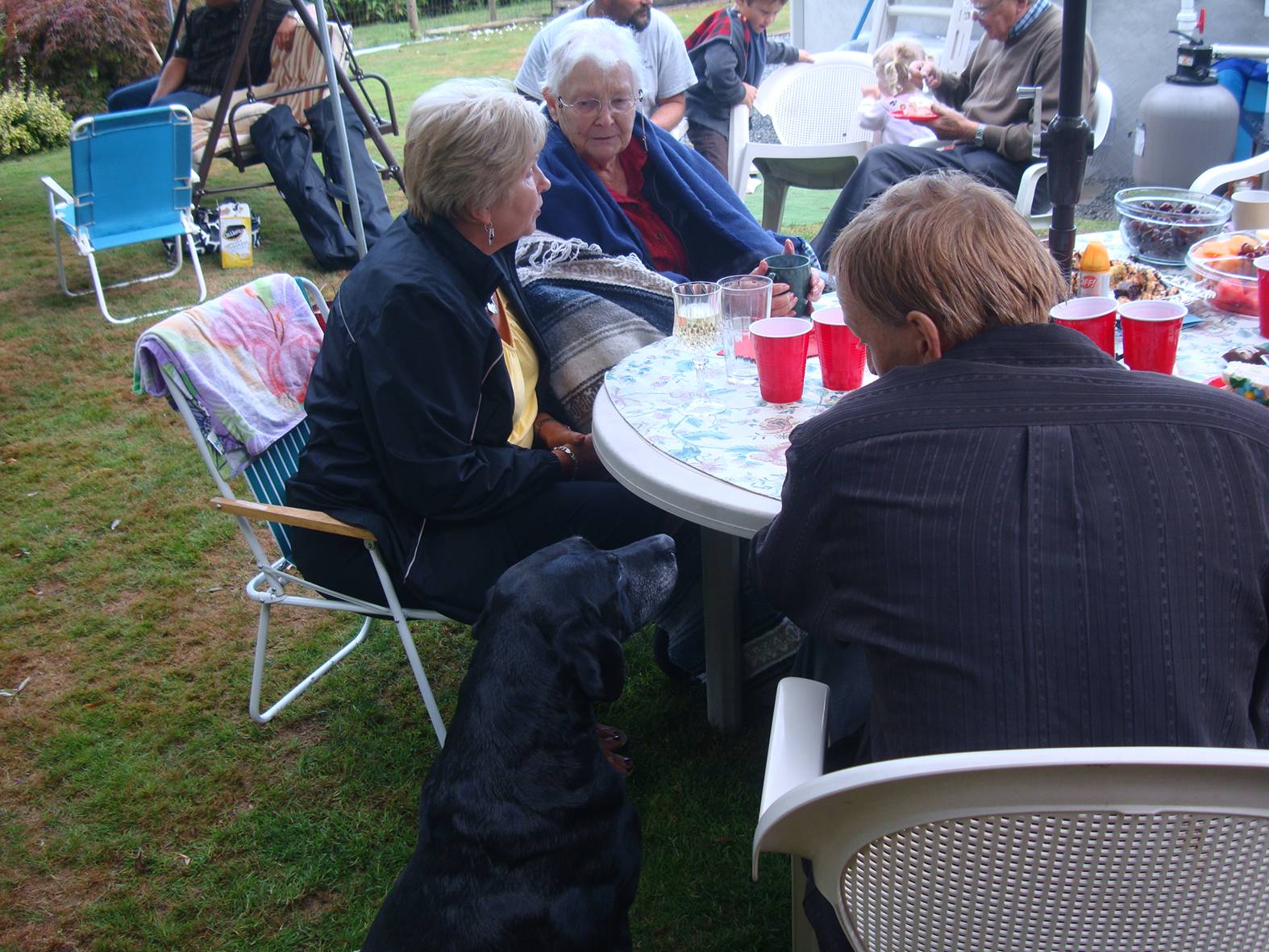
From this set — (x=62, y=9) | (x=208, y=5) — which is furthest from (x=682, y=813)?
(x=62, y=9)

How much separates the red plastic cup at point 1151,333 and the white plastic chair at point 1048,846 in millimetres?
1047

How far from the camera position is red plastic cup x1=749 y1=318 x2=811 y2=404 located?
75.3 inches

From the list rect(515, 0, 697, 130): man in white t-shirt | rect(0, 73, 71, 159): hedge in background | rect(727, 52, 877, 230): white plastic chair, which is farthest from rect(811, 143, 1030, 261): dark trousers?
rect(0, 73, 71, 159): hedge in background

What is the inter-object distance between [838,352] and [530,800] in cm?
98

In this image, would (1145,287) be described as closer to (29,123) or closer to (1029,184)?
(1029,184)

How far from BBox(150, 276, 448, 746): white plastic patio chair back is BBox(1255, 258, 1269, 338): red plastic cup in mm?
1770

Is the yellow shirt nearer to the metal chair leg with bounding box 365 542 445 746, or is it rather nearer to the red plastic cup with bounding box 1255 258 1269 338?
the metal chair leg with bounding box 365 542 445 746

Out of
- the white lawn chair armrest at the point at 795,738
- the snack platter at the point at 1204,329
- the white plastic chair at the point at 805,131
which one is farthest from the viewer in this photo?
the white plastic chair at the point at 805,131

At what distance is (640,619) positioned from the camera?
207cm

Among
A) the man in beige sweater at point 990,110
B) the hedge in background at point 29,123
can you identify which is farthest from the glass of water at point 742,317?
the hedge in background at point 29,123

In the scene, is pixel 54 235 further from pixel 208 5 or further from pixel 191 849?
pixel 191 849

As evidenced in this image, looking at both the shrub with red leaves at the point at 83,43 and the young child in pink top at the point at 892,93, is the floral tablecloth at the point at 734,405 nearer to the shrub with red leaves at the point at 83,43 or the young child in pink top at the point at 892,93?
the young child in pink top at the point at 892,93

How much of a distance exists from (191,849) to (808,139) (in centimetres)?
474

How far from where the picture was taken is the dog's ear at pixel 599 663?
181 cm
